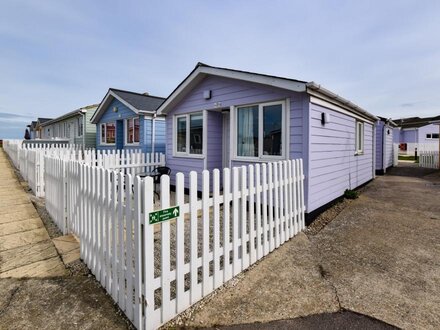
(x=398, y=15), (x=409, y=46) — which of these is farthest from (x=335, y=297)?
(x=409, y=46)

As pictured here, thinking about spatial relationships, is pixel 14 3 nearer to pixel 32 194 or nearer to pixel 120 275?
pixel 32 194

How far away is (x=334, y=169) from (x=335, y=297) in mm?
4857

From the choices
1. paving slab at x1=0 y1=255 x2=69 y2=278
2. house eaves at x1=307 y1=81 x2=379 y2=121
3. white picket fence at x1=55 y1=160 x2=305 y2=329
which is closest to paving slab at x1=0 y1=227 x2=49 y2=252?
white picket fence at x1=55 y1=160 x2=305 y2=329

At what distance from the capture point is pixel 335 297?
2.71 meters

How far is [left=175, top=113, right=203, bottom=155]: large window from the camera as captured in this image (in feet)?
27.0

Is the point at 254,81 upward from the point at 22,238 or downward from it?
upward

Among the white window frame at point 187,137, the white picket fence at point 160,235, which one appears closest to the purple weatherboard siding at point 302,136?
the white window frame at point 187,137

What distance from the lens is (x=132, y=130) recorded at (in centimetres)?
1280

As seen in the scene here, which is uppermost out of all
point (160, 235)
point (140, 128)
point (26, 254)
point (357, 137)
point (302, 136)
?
point (140, 128)

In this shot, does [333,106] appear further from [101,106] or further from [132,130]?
[101,106]

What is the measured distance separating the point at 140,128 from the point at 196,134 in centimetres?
445

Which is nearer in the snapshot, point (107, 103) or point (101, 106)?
point (107, 103)

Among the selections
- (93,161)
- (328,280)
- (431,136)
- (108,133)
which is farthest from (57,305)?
(431,136)

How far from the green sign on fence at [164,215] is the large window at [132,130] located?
428 inches
